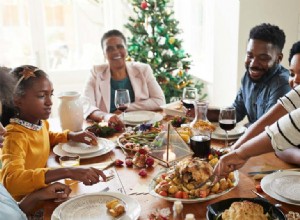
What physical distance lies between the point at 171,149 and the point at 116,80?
57.3 inches

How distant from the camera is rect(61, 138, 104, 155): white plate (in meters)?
1.77

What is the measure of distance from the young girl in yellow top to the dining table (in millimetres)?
60

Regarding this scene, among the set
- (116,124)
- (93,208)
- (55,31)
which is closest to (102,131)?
(116,124)

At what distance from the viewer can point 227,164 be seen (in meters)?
A: 1.35

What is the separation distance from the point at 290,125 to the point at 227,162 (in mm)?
263

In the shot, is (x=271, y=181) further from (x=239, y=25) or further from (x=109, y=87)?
(x=239, y=25)

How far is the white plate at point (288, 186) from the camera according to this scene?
4.10ft

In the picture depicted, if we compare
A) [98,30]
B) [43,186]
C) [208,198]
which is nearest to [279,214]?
[208,198]

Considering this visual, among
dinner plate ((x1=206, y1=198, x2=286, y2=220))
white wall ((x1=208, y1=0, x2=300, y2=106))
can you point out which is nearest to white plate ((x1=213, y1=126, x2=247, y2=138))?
dinner plate ((x1=206, y1=198, x2=286, y2=220))

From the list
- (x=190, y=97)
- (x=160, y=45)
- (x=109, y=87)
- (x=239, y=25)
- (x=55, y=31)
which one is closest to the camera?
(x=190, y=97)

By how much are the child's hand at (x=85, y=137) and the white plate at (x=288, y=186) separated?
0.90m

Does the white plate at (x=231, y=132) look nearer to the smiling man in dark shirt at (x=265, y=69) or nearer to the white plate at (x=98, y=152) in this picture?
the smiling man in dark shirt at (x=265, y=69)

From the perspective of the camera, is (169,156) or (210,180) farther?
(169,156)

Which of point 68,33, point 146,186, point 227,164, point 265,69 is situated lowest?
point 146,186
